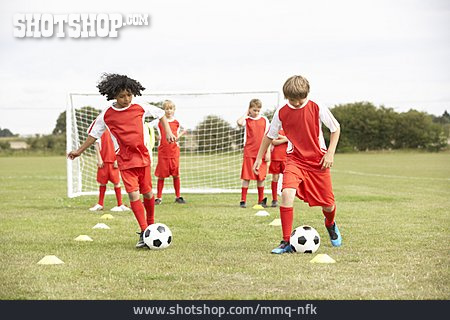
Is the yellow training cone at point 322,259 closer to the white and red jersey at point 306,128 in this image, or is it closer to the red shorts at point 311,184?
the red shorts at point 311,184

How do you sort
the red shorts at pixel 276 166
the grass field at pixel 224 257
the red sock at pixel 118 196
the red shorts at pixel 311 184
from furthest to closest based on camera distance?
the red shorts at pixel 276 166, the red sock at pixel 118 196, the red shorts at pixel 311 184, the grass field at pixel 224 257

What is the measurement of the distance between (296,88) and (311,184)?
3.39 feet

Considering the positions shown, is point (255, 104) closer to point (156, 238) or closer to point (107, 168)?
point (107, 168)

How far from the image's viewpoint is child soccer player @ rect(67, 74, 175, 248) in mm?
7990

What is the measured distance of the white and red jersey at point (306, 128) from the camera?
754 centimetres

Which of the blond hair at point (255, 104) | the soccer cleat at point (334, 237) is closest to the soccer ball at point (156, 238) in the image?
the soccer cleat at point (334, 237)

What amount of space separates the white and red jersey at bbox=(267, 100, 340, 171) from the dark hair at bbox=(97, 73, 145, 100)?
61.8 inches

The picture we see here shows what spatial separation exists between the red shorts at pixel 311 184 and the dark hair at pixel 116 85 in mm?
1871

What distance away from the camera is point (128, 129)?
8102mm

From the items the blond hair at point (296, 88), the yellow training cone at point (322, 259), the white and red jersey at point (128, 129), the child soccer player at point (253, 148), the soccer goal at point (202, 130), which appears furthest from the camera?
the soccer goal at point (202, 130)

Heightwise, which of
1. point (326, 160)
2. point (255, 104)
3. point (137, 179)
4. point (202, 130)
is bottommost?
point (137, 179)

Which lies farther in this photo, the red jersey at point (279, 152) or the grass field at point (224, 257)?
the red jersey at point (279, 152)

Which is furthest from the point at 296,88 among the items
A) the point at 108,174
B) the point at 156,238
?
the point at 108,174

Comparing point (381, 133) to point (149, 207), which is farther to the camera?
point (381, 133)
